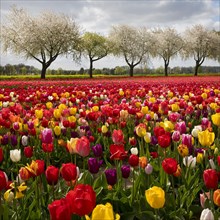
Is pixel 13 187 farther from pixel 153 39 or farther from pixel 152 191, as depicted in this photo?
pixel 153 39

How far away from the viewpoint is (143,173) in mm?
2967

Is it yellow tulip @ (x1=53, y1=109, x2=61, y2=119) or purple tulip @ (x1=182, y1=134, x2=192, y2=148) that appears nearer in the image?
purple tulip @ (x1=182, y1=134, x2=192, y2=148)

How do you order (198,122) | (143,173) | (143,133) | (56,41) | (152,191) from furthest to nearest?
(56,41)
(198,122)
(143,133)
(143,173)
(152,191)

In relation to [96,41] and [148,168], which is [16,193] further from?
[96,41]

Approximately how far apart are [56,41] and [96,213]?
147 feet

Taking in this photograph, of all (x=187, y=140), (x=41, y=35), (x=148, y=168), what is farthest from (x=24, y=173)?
(x=41, y=35)

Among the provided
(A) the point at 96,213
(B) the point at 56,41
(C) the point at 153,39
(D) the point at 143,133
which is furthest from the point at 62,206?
(C) the point at 153,39

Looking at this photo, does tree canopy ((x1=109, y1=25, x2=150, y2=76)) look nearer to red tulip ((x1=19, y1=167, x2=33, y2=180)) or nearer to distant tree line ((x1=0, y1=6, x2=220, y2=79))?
distant tree line ((x1=0, y1=6, x2=220, y2=79))

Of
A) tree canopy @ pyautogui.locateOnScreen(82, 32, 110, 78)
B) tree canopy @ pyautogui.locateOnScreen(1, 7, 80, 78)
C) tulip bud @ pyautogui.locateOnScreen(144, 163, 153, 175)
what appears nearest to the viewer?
tulip bud @ pyautogui.locateOnScreen(144, 163, 153, 175)

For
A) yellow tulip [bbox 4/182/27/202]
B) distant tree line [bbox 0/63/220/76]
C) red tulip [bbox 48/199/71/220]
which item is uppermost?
distant tree line [bbox 0/63/220/76]

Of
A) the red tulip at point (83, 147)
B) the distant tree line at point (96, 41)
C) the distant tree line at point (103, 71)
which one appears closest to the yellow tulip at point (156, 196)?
the red tulip at point (83, 147)

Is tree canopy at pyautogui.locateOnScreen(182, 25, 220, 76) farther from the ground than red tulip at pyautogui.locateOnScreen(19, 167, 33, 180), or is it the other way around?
tree canopy at pyautogui.locateOnScreen(182, 25, 220, 76)

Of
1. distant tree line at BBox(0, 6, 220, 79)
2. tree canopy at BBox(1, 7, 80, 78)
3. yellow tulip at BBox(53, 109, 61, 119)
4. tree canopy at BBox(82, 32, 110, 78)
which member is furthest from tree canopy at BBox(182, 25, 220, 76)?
yellow tulip at BBox(53, 109, 61, 119)

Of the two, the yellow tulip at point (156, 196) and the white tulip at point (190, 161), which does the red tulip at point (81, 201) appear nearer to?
the yellow tulip at point (156, 196)
